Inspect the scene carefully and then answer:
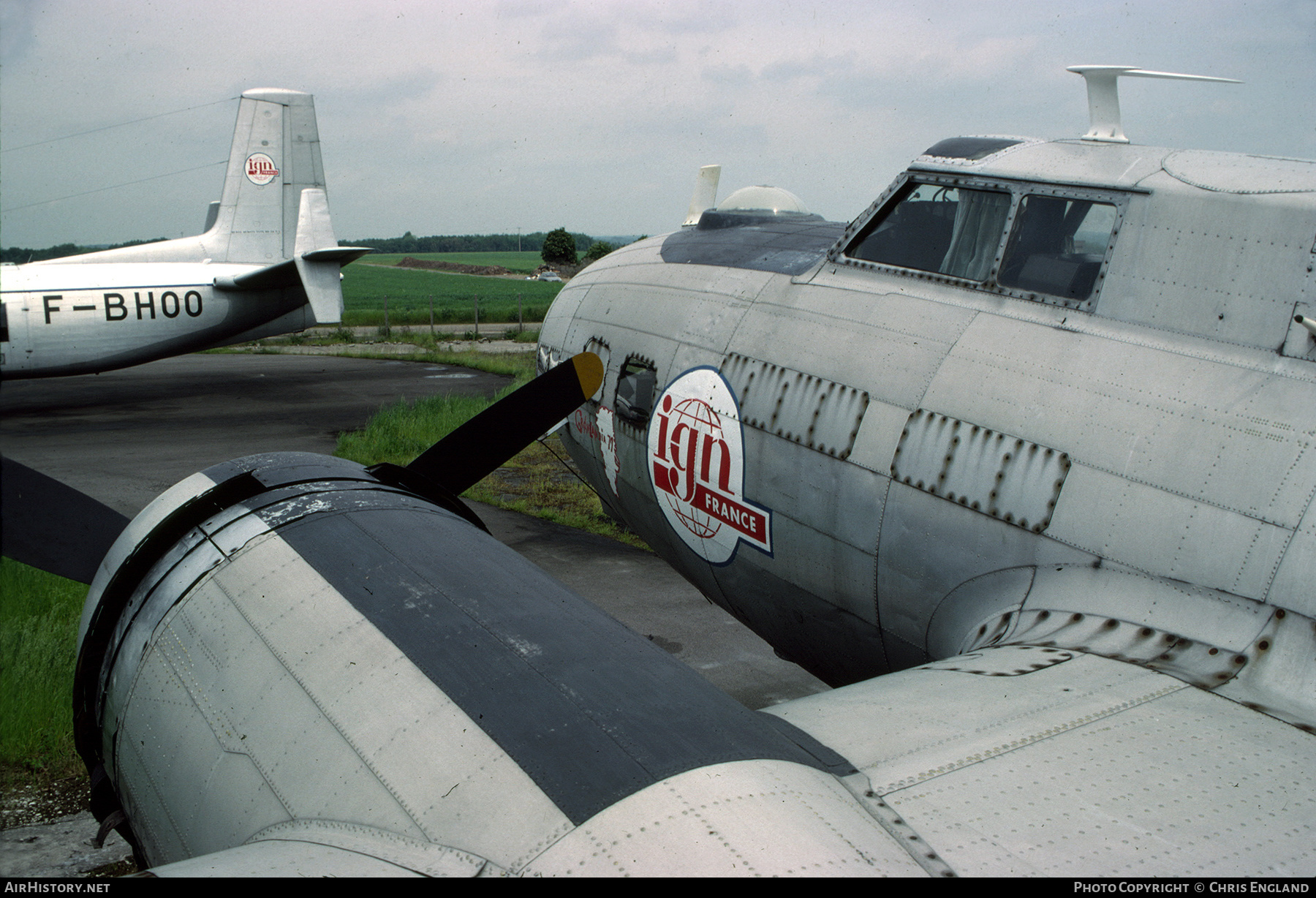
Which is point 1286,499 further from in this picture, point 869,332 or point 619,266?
point 619,266

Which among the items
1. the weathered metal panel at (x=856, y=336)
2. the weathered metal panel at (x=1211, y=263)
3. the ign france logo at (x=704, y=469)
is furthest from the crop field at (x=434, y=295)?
the weathered metal panel at (x=1211, y=263)

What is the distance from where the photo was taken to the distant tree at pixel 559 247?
98.4 m

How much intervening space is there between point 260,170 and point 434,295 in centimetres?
5741

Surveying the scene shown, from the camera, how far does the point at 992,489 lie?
503 centimetres

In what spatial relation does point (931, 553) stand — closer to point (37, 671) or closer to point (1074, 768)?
point (1074, 768)

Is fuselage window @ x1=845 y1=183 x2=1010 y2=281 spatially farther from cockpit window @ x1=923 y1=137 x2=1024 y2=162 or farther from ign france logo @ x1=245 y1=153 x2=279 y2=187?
ign france logo @ x1=245 y1=153 x2=279 y2=187

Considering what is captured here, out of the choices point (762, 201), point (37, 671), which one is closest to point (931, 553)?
point (762, 201)

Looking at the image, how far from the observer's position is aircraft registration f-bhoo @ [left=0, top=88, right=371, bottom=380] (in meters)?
23.7

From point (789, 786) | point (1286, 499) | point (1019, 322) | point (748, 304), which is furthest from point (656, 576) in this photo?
point (789, 786)

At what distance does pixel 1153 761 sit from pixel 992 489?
1898 mm

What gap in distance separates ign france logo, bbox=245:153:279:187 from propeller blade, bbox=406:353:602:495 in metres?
24.5

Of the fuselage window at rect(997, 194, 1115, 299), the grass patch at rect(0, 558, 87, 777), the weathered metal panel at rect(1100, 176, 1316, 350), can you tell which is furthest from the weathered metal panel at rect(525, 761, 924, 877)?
the grass patch at rect(0, 558, 87, 777)

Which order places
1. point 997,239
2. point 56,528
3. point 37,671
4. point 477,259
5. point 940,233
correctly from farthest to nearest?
point 477,259 < point 37,671 < point 940,233 < point 997,239 < point 56,528

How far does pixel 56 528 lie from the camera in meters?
5.18
